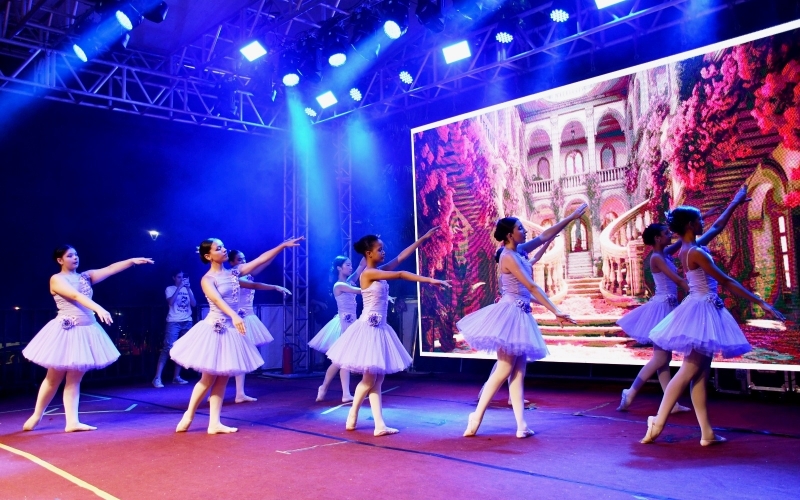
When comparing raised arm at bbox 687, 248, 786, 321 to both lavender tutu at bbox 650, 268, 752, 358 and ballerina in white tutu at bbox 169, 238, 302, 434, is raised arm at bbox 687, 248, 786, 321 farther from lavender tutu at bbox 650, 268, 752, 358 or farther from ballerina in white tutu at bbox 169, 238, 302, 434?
ballerina in white tutu at bbox 169, 238, 302, 434

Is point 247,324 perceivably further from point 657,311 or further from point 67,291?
point 657,311

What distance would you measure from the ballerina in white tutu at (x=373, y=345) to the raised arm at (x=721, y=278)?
1908 mm

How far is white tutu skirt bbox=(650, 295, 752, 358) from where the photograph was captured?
4676 millimetres

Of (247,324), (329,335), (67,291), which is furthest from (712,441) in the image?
(67,291)

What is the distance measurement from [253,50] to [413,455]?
663 cm

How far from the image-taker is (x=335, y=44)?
9344 mm

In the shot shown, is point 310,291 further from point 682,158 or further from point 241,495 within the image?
point 241,495

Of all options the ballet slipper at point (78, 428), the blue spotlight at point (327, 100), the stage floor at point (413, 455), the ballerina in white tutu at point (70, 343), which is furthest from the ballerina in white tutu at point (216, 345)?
the blue spotlight at point (327, 100)

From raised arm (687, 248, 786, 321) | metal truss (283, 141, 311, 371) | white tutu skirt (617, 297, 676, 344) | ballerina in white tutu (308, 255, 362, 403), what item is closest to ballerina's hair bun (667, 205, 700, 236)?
raised arm (687, 248, 786, 321)

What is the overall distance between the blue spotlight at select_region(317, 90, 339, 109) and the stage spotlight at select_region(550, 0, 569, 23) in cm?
404

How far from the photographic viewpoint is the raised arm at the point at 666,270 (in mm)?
6020

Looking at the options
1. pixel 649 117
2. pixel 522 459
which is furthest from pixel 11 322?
pixel 649 117

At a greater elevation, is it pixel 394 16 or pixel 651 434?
pixel 394 16

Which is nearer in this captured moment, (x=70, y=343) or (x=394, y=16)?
(x=70, y=343)
